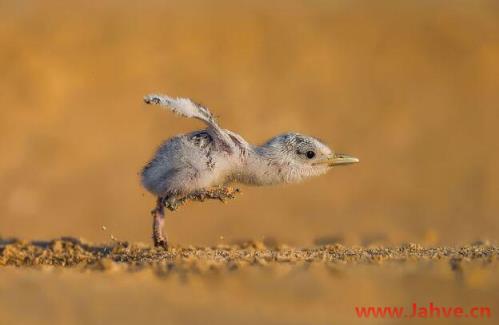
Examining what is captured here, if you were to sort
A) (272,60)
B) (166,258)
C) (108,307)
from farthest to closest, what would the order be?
(272,60)
(166,258)
(108,307)

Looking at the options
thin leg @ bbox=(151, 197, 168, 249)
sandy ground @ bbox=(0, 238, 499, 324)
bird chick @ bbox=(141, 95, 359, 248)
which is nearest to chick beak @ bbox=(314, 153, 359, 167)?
bird chick @ bbox=(141, 95, 359, 248)

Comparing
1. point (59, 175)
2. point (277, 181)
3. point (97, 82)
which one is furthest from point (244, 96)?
point (277, 181)

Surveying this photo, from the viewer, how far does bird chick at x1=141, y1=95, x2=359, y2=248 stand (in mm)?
9242

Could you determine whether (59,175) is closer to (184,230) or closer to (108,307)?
(184,230)

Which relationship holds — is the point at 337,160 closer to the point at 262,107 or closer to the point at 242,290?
the point at 242,290

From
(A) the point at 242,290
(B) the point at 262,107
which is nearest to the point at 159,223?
(A) the point at 242,290

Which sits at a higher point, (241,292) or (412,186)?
(412,186)

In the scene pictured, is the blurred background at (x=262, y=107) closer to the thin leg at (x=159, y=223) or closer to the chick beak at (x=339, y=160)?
the chick beak at (x=339, y=160)

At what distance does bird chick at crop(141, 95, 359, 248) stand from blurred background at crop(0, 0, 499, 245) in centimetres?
667

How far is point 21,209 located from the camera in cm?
1797

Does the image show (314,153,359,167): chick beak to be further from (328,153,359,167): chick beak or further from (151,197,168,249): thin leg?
(151,197,168,249): thin leg

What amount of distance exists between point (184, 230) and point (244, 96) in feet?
15.9

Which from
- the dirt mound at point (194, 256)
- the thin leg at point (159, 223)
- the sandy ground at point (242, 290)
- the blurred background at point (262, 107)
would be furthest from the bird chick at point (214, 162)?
the blurred background at point (262, 107)

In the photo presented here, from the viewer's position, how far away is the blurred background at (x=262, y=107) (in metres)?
18.1
